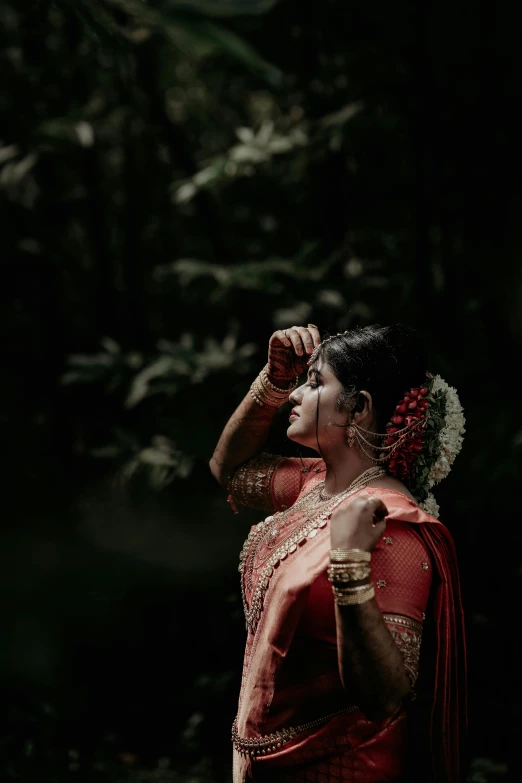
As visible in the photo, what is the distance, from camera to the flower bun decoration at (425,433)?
1.94m

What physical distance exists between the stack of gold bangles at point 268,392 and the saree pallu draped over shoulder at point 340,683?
19.6 inches

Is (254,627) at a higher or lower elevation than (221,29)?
lower

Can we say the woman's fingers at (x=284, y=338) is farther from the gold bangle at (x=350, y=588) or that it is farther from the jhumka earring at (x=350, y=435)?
the gold bangle at (x=350, y=588)

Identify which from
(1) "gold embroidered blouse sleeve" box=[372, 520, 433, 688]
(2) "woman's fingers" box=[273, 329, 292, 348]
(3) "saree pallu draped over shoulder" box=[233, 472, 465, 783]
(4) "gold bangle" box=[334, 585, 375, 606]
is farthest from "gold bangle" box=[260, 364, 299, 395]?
(4) "gold bangle" box=[334, 585, 375, 606]

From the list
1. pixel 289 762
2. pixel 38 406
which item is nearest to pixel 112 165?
pixel 38 406

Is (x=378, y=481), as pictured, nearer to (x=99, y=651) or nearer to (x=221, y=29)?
(x=221, y=29)

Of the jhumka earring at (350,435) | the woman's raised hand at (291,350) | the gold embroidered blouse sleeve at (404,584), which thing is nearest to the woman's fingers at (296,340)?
the woman's raised hand at (291,350)

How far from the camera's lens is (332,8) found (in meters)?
4.57

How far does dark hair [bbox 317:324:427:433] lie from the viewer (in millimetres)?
1972

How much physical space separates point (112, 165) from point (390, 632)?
5.56 metres

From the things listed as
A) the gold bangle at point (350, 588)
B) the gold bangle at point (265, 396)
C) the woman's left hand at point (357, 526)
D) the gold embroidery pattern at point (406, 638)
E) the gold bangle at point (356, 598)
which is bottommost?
the gold embroidery pattern at point (406, 638)

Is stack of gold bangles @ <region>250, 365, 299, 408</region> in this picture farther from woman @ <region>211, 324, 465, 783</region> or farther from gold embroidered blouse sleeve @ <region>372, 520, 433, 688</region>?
gold embroidered blouse sleeve @ <region>372, 520, 433, 688</region>

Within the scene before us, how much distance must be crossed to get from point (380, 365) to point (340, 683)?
777 millimetres

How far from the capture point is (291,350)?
226cm
